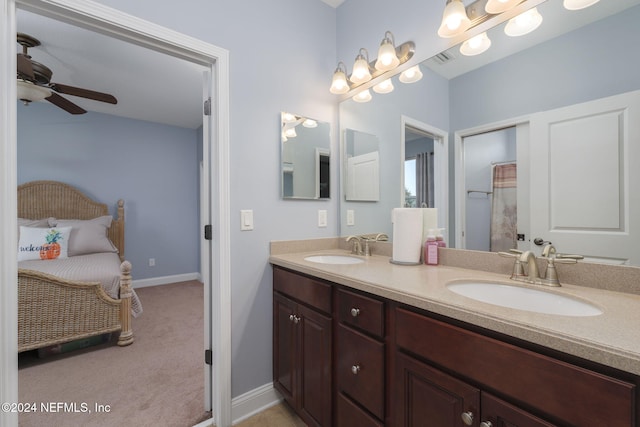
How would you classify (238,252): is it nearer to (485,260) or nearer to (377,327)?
(377,327)

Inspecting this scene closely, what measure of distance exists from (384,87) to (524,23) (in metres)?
0.75

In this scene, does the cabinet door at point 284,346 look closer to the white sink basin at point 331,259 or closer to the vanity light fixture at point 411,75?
the white sink basin at point 331,259

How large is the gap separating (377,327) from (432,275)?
1.14 ft

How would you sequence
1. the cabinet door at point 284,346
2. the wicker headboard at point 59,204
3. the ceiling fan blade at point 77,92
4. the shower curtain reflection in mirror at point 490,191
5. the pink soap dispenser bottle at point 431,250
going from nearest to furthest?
the shower curtain reflection in mirror at point 490,191
the pink soap dispenser bottle at point 431,250
the cabinet door at point 284,346
the ceiling fan blade at point 77,92
the wicker headboard at point 59,204

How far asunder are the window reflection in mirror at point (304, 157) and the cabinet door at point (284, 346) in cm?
68

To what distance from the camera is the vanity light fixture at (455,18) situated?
123 cm

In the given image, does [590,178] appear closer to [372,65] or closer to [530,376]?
[530,376]

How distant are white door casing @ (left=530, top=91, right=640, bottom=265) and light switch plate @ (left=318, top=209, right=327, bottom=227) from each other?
120cm

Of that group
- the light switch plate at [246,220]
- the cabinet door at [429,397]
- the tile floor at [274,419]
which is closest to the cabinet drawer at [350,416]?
the cabinet door at [429,397]

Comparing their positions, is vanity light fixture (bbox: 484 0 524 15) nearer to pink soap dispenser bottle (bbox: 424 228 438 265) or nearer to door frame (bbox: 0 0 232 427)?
pink soap dispenser bottle (bbox: 424 228 438 265)

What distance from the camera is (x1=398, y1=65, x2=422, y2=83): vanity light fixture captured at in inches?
61.2

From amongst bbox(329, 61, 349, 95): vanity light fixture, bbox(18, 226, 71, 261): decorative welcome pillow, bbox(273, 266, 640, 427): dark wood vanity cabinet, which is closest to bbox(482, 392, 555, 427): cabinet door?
bbox(273, 266, 640, 427): dark wood vanity cabinet

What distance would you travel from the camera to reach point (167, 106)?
12.3 feet

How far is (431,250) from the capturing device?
1.41 meters
